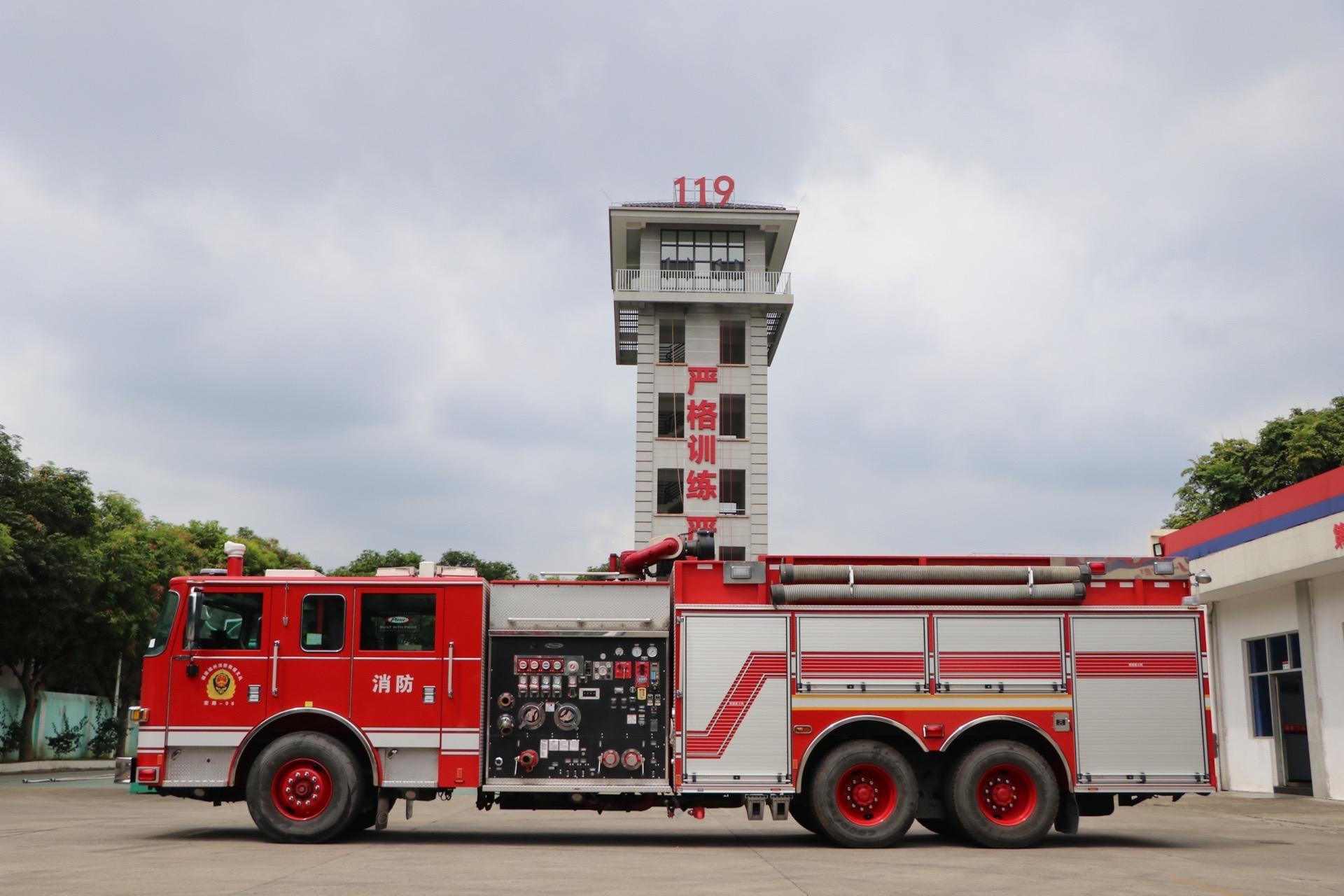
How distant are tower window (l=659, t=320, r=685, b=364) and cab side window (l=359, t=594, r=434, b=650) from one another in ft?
127

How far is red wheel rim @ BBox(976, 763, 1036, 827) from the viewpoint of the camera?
1400 cm

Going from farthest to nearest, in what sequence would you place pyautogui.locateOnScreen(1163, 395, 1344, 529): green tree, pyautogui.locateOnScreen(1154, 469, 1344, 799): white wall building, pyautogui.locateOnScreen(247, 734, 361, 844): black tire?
pyautogui.locateOnScreen(1163, 395, 1344, 529): green tree < pyautogui.locateOnScreen(1154, 469, 1344, 799): white wall building < pyautogui.locateOnScreen(247, 734, 361, 844): black tire

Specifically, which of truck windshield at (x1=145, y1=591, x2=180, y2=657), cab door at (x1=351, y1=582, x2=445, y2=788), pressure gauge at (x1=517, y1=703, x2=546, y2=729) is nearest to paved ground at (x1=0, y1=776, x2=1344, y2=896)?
cab door at (x1=351, y1=582, x2=445, y2=788)

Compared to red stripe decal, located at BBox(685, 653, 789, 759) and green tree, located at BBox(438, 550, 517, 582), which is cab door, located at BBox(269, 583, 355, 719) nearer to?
red stripe decal, located at BBox(685, 653, 789, 759)

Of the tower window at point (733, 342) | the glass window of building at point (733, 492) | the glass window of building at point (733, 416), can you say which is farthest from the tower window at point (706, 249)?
the glass window of building at point (733, 492)

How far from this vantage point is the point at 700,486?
50.8 meters

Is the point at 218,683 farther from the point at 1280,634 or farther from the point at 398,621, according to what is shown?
the point at 1280,634

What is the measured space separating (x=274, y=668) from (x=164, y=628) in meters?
1.48

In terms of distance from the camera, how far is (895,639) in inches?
564

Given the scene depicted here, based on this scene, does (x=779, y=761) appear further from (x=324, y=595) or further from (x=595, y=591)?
(x=324, y=595)

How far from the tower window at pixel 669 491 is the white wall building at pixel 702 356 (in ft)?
0.14

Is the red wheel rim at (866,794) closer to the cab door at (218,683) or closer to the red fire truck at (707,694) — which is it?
the red fire truck at (707,694)

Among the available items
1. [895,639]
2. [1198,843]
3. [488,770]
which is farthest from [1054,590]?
[488,770]

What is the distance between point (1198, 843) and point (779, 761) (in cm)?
591
